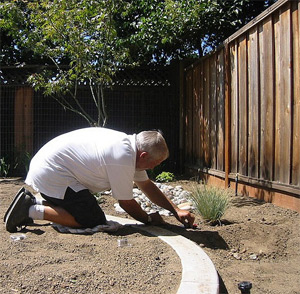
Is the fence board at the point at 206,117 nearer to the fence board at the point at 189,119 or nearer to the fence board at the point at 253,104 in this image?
the fence board at the point at 189,119

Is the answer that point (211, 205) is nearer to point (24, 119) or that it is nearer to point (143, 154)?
point (143, 154)

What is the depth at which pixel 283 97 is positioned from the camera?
4.35m

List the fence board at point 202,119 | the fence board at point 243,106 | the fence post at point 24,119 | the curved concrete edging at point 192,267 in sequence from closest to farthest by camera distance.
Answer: the curved concrete edging at point 192,267, the fence board at point 243,106, the fence board at point 202,119, the fence post at point 24,119

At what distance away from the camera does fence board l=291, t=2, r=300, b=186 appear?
4030 millimetres

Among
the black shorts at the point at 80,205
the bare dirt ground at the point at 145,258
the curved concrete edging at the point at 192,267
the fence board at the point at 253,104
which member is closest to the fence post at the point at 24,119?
the fence board at the point at 253,104

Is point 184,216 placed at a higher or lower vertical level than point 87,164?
lower

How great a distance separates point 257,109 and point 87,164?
2.54 m

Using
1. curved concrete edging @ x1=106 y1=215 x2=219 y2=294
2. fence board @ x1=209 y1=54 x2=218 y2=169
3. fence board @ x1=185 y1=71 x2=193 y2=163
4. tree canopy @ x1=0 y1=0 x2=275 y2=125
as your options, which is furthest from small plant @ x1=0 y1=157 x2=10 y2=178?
curved concrete edging @ x1=106 y1=215 x2=219 y2=294

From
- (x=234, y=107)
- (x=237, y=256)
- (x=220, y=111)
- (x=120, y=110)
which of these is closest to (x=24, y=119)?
(x=120, y=110)

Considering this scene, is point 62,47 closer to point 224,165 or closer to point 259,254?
point 224,165

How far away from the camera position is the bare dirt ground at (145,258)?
2.32 meters

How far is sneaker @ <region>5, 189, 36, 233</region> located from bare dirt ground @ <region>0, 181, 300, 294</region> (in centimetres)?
8

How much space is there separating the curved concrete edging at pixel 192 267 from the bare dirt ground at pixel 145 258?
2.3 inches

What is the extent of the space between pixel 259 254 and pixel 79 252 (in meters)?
1.53
